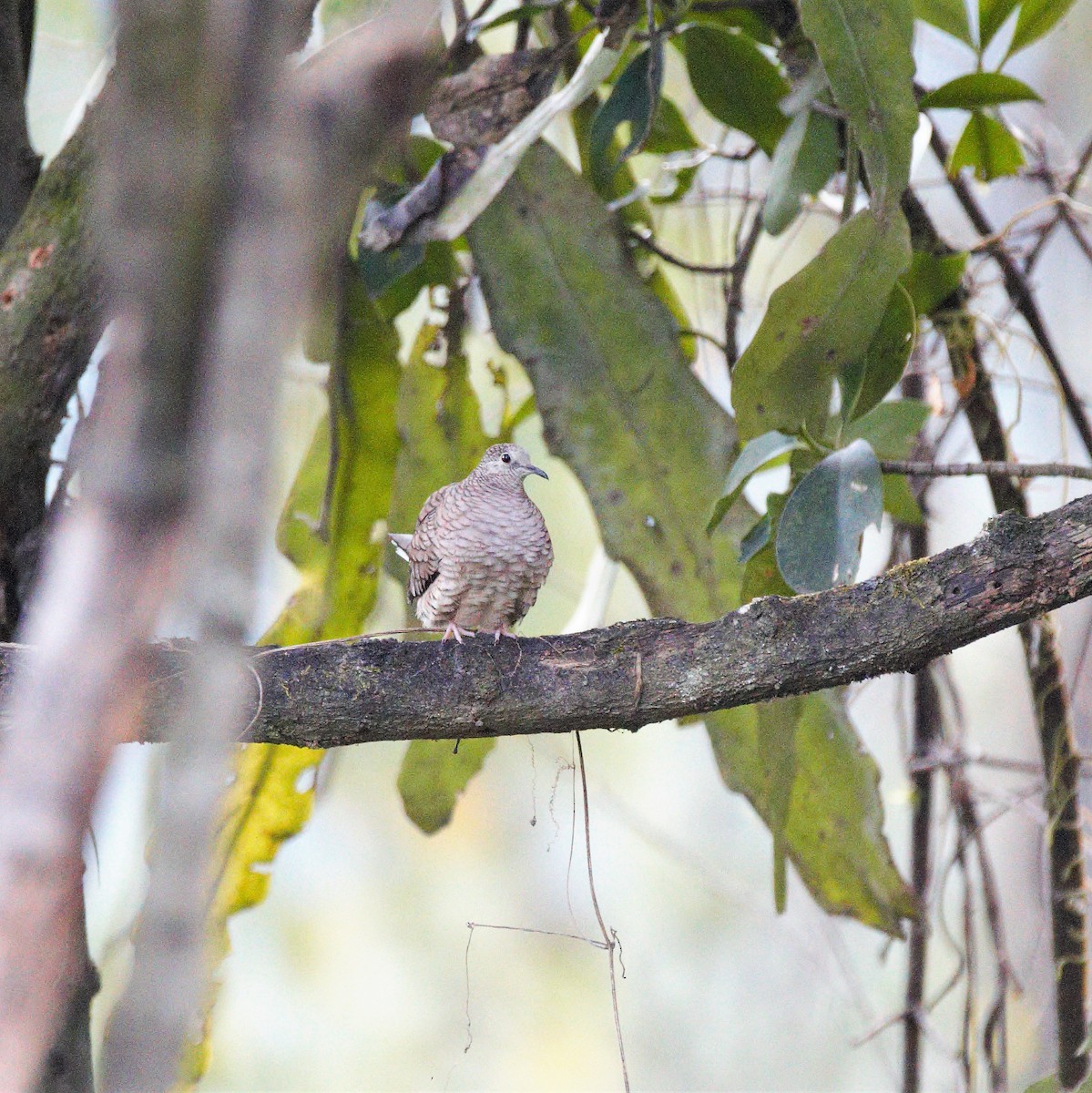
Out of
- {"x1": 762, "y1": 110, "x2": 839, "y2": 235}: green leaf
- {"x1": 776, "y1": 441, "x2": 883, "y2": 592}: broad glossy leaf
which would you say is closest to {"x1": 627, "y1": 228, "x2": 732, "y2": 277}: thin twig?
{"x1": 762, "y1": 110, "x2": 839, "y2": 235}: green leaf

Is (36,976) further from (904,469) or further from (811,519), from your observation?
(904,469)

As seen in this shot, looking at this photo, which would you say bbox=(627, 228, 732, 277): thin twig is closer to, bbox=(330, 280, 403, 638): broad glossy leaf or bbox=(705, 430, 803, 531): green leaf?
bbox=(330, 280, 403, 638): broad glossy leaf

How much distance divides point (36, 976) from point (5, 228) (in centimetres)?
268

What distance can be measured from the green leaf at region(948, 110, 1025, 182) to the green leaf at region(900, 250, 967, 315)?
23cm

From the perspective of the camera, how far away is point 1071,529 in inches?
68.1

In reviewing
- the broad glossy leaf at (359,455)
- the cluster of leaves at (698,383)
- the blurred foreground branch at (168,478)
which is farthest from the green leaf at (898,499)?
the blurred foreground branch at (168,478)

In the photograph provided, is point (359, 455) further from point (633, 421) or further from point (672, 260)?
point (672, 260)

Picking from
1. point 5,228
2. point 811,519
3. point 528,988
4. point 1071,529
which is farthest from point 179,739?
point 528,988

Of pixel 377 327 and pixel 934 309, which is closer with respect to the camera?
pixel 934 309

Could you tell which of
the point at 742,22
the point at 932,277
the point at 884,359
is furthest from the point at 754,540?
the point at 742,22

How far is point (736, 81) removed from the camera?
3.03m

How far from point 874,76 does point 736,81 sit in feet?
2.69

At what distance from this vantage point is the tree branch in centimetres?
181

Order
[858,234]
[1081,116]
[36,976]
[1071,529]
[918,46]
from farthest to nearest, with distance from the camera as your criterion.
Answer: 1. [1081,116]
2. [918,46]
3. [858,234]
4. [1071,529]
5. [36,976]
